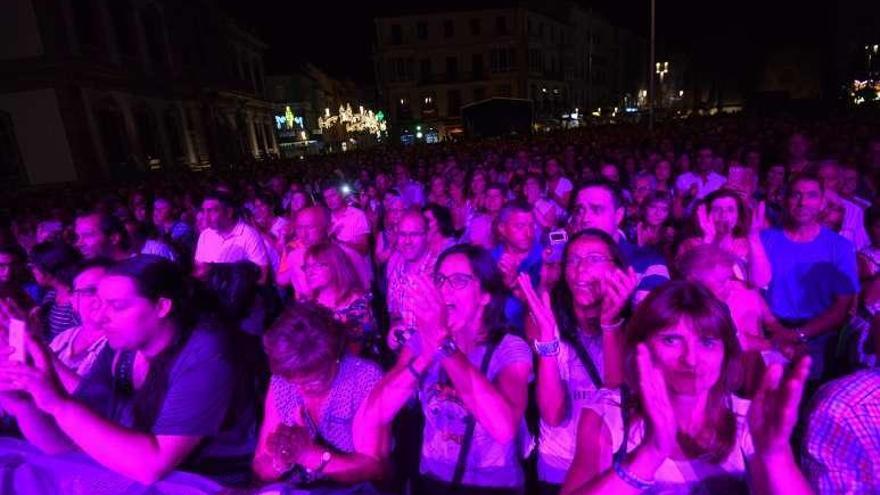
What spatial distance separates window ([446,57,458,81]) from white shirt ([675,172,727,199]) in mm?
53578

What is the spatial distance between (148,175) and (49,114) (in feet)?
11.8

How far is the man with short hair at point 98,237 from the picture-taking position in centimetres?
448

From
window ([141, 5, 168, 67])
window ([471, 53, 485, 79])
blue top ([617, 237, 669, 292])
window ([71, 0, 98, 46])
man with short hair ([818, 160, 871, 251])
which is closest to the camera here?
blue top ([617, 237, 669, 292])

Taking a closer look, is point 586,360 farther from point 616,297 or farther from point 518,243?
point 518,243

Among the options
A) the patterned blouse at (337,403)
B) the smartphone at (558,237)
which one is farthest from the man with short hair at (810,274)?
the patterned blouse at (337,403)

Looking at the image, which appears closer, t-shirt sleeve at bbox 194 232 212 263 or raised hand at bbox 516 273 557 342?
raised hand at bbox 516 273 557 342

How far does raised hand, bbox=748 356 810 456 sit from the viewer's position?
1.42 meters

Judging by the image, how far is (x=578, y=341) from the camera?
7.73 ft

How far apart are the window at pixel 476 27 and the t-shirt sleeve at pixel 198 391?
59.2 metres

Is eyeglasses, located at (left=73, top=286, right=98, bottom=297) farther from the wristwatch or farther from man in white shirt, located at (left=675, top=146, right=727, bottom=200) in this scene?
man in white shirt, located at (left=675, top=146, right=727, bottom=200)

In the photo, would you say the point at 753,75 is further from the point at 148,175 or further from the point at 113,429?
the point at 113,429

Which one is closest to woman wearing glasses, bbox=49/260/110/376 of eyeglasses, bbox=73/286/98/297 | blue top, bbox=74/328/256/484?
eyeglasses, bbox=73/286/98/297

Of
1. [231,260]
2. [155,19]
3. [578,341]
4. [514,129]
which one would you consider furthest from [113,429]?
[514,129]

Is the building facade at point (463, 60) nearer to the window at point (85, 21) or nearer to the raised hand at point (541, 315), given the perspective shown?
the window at point (85, 21)
